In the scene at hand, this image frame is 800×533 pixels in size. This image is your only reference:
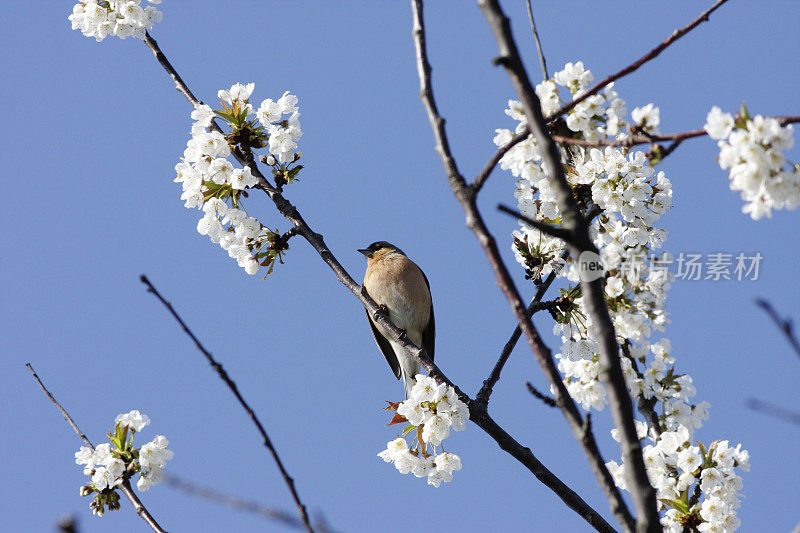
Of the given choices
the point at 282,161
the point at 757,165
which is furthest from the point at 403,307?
the point at 757,165

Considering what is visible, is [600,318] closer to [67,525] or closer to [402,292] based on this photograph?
[67,525]

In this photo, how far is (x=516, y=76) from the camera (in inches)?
81.4

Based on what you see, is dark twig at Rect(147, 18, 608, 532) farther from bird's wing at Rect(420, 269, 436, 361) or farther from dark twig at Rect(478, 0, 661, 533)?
bird's wing at Rect(420, 269, 436, 361)

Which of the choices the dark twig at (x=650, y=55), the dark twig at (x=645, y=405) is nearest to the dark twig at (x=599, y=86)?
the dark twig at (x=650, y=55)

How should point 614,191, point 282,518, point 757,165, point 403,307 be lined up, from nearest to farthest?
point 282,518
point 757,165
point 614,191
point 403,307

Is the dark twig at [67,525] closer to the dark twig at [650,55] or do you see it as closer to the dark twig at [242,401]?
the dark twig at [242,401]

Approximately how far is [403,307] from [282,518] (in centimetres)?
528

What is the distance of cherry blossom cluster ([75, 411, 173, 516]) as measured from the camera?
12.5ft

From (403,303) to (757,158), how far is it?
4.81 metres

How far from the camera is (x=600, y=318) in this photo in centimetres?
200

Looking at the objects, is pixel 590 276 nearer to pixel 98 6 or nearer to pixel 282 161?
pixel 282 161

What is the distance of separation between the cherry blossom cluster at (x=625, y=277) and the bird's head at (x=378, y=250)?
343cm

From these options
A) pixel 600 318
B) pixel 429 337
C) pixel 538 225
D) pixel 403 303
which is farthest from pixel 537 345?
pixel 429 337

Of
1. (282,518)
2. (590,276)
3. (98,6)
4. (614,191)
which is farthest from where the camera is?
(98,6)
